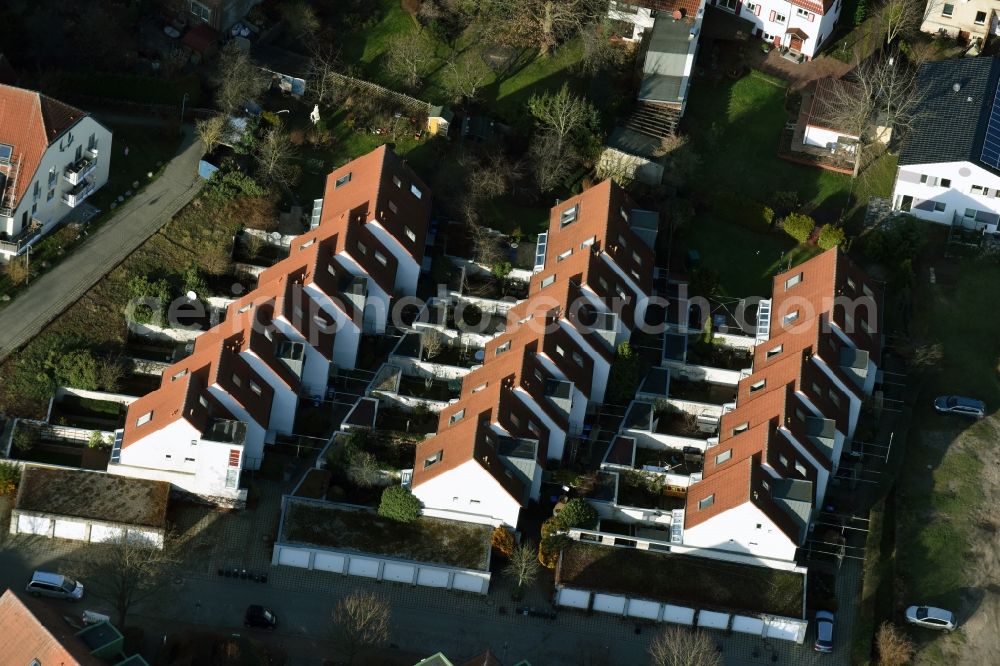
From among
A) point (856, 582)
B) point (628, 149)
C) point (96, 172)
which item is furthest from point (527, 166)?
point (856, 582)

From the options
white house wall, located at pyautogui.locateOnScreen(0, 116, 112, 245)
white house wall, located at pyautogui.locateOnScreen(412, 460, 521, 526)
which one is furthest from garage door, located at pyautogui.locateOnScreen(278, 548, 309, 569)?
white house wall, located at pyautogui.locateOnScreen(0, 116, 112, 245)

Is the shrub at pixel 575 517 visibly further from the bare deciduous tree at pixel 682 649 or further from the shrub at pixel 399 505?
the shrub at pixel 399 505

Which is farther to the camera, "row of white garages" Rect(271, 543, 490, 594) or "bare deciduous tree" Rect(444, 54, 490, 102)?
"bare deciduous tree" Rect(444, 54, 490, 102)

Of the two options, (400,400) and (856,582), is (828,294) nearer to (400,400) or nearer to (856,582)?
(856,582)

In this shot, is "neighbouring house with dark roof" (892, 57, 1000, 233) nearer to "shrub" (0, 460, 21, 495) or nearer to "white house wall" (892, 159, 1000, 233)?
"white house wall" (892, 159, 1000, 233)

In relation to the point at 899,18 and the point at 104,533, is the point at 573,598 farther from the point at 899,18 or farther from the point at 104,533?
the point at 899,18

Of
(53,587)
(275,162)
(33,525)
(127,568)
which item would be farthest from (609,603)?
(275,162)

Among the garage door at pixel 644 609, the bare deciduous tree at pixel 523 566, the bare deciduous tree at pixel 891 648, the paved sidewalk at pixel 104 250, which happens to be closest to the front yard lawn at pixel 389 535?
the bare deciduous tree at pixel 523 566
